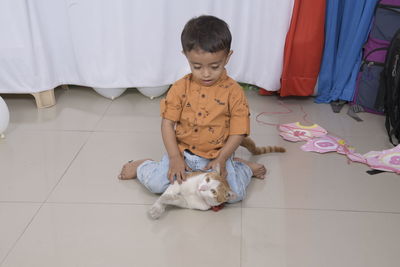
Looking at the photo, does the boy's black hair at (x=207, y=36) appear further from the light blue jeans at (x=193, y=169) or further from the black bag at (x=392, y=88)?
the black bag at (x=392, y=88)

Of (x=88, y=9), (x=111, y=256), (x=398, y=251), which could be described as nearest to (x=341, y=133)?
(x=398, y=251)

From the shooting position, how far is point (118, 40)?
1.86 metres

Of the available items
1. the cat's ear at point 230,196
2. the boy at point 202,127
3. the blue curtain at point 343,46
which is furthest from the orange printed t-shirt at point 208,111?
the blue curtain at point 343,46

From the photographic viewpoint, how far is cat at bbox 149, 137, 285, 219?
1.16 m

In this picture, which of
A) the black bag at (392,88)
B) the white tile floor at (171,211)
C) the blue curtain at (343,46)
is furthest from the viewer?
the blue curtain at (343,46)

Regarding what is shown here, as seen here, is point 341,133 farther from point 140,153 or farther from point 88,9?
point 88,9

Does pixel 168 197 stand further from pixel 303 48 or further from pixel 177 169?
pixel 303 48

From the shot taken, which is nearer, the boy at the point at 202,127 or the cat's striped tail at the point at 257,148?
the boy at the point at 202,127

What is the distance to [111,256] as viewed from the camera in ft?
3.46

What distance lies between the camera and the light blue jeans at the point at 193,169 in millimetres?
1250

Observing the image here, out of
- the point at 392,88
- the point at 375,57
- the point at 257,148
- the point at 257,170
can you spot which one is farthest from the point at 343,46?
the point at 257,170

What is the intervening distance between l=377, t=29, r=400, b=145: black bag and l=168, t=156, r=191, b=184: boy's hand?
847 millimetres

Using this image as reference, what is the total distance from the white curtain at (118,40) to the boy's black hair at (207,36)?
750 mm

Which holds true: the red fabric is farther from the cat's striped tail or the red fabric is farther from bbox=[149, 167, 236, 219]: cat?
bbox=[149, 167, 236, 219]: cat
